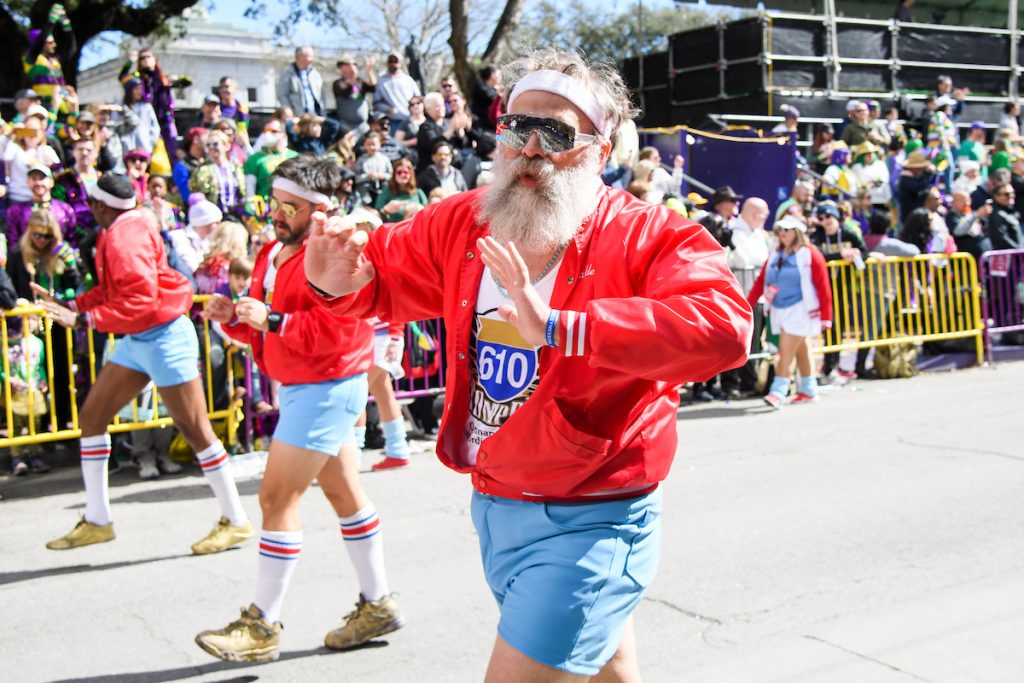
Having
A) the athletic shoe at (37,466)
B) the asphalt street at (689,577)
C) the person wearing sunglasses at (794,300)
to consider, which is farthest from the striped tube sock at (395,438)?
the person wearing sunglasses at (794,300)

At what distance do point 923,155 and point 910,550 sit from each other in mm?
11563

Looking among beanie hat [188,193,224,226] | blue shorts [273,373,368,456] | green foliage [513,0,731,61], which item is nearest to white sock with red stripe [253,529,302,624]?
blue shorts [273,373,368,456]

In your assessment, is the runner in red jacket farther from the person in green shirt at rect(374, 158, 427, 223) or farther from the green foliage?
the green foliage

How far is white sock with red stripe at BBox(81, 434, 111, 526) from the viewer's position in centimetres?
650

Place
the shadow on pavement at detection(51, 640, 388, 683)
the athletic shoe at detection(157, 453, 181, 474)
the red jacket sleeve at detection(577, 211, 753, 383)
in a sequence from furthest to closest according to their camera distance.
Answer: the athletic shoe at detection(157, 453, 181, 474), the shadow on pavement at detection(51, 640, 388, 683), the red jacket sleeve at detection(577, 211, 753, 383)

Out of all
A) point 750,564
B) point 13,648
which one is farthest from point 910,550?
point 13,648

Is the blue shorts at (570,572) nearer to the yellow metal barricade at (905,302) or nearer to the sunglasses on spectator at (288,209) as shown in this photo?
the sunglasses on spectator at (288,209)

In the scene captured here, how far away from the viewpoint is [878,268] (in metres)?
12.5

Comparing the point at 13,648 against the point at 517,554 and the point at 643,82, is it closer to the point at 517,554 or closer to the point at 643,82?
the point at 517,554

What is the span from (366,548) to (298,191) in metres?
1.57

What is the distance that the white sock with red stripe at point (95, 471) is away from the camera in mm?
6496

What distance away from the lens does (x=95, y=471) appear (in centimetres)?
651

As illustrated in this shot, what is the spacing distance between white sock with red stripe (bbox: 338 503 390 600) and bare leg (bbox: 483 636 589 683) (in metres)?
2.24

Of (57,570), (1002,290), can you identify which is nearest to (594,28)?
(1002,290)
